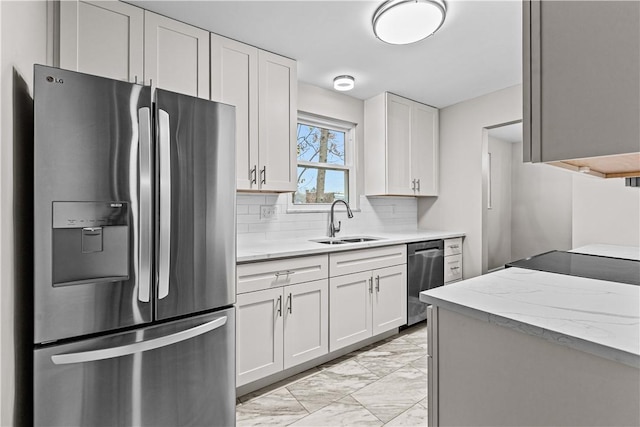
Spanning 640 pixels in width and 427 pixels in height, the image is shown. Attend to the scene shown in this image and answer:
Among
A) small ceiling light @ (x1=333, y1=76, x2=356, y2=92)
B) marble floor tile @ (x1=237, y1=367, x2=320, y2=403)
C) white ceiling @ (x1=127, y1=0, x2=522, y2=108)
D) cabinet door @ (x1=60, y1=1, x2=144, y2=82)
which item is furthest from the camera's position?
small ceiling light @ (x1=333, y1=76, x2=356, y2=92)

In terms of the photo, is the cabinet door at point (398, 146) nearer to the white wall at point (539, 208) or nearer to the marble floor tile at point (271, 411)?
the marble floor tile at point (271, 411)

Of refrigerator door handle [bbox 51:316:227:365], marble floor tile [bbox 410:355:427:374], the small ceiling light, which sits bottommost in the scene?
marble floor tile [bbox 410:355:427:374]

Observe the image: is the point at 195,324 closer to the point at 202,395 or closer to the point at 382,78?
the point at 202,395

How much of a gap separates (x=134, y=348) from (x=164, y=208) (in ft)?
1.93

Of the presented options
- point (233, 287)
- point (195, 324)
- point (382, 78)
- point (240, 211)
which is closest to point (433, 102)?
point (382, 78)

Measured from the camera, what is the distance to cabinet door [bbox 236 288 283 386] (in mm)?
1942

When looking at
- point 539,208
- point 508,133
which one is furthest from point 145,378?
point 539,208

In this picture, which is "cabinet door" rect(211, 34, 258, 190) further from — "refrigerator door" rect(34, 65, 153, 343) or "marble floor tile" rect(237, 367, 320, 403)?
"marble floor tile" rect(237, 367, 320, 403)

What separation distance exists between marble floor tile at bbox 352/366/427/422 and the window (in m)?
1.61

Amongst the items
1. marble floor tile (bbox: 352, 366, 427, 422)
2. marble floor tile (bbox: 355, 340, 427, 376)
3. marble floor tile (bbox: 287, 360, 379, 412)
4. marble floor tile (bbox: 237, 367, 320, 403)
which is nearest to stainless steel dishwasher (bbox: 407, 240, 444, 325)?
marble floor tile (bbox: 355, 340, 427, 376)

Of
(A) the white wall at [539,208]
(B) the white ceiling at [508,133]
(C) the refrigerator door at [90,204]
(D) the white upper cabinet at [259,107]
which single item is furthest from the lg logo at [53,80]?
(A) the white wall at [539,208]

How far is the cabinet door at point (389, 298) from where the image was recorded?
2711 mm

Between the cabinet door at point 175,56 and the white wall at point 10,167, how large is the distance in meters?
0.65

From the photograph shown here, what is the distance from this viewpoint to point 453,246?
347cm
